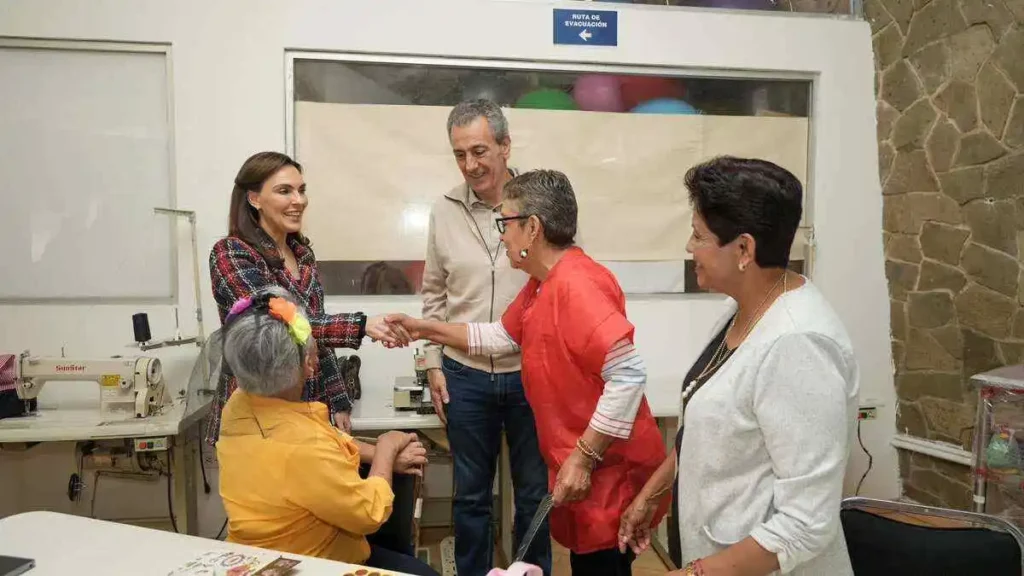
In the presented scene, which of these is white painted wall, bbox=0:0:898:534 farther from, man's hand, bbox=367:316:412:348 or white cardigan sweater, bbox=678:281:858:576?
white cardigan sweater, bbox=678:281:858:576

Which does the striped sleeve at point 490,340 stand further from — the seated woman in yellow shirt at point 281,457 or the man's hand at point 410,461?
the seated woman in yellow shirt at point 281,457

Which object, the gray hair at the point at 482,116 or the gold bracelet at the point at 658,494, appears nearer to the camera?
the gold bracelet at the point at 658,494

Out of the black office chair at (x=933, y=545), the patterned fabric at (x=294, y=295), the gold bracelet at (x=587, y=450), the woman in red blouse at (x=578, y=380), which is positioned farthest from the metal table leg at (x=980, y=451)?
the patterned fabric at (x=294, y=295)

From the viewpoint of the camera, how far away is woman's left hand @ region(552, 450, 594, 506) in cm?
153

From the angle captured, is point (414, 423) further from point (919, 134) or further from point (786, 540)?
point (919, 134)

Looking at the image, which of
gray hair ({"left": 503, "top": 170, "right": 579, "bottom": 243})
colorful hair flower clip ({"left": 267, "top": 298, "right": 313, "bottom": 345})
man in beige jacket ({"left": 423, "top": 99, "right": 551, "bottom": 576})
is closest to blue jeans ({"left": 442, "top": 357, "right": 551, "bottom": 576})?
man in beige jacket ({"left": 423, "top": 99, "right": 551, "bottom": 576})

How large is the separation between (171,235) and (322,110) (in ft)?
3.15

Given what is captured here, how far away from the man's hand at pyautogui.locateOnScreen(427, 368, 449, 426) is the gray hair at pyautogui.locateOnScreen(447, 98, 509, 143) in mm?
895

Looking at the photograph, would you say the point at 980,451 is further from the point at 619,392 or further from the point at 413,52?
the point at 413,52

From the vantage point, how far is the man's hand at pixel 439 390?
7.43 feet

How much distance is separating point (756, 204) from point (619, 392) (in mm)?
599

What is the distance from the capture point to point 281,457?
4.50 feet

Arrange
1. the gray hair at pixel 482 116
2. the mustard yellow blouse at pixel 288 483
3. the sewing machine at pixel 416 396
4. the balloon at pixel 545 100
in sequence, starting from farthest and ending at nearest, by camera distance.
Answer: the balloon at pixel 545 100 < the sewing machine at pixel 416 396 < the gray hair at pixel 482 116 < the mustard yellow blouse at pixel 288 483

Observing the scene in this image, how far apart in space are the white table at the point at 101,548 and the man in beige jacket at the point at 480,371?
983 millimetres
